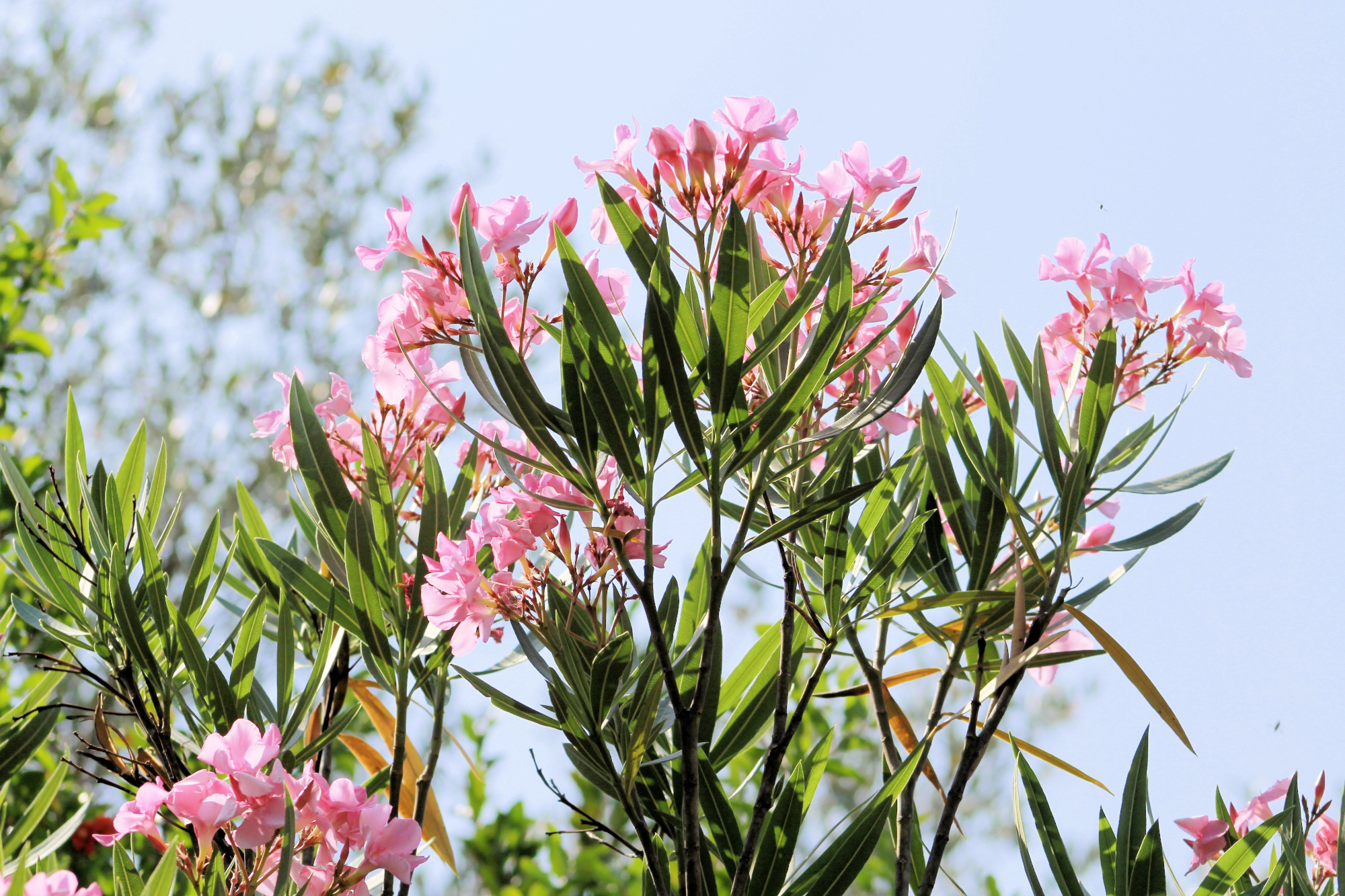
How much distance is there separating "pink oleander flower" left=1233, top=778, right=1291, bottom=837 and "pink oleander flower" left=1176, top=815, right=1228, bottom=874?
5cm

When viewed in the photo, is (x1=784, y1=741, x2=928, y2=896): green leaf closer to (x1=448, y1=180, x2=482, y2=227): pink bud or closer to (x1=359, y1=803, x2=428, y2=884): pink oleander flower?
(x1=359, y1=803, x2=428, y2=884): pink oleander flower

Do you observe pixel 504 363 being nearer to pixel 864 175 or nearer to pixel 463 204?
pixel 463 204

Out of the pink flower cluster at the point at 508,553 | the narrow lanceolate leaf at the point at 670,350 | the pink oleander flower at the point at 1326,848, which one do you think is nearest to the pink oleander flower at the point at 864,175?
the narrow lanceolate leaf at the point at 670,350

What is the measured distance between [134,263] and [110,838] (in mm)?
6759

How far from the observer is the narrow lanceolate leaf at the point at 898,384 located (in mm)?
755

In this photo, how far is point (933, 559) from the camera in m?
1.07

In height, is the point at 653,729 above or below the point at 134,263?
below

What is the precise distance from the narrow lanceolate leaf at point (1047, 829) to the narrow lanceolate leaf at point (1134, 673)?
149mm

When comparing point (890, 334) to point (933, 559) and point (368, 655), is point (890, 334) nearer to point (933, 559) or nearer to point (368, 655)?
point (933, 559)

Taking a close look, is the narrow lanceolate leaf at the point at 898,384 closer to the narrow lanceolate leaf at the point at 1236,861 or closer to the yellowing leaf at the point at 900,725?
the yellowing leaf at the point at 900,725

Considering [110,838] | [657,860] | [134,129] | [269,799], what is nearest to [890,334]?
[657,860]

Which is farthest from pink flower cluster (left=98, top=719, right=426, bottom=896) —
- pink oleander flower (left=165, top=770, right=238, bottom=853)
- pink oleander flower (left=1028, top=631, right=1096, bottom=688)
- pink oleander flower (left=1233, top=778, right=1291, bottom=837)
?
pink oleander flower (left=1233, top=778, right=1291, bottom=837)

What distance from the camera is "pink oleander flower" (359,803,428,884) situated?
0.79 metres

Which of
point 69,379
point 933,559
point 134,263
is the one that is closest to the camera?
point 933,559
